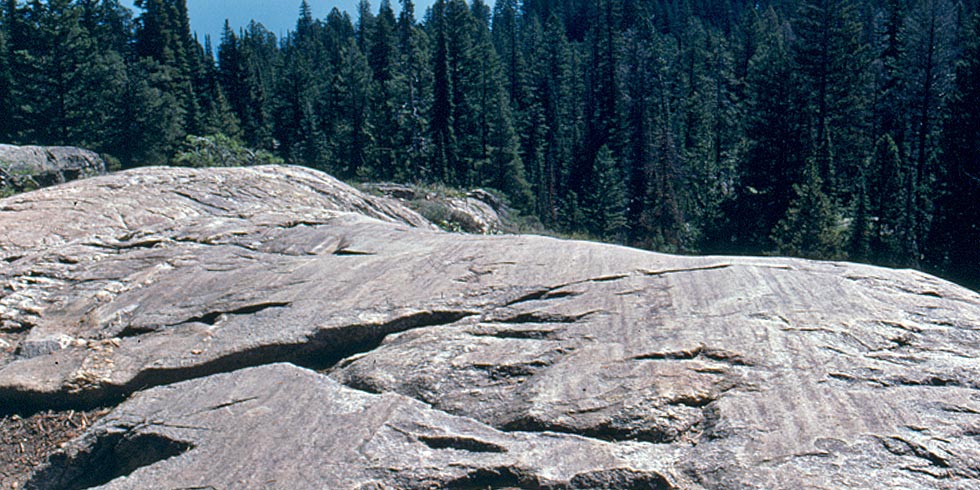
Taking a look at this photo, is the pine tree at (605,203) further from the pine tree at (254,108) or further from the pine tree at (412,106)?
the pine tree at (254,108)

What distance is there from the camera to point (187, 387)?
486 centimetres

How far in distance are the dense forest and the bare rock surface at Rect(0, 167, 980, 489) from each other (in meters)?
21.4

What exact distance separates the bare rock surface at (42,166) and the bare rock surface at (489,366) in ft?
15.4

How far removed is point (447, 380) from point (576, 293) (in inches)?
47.1

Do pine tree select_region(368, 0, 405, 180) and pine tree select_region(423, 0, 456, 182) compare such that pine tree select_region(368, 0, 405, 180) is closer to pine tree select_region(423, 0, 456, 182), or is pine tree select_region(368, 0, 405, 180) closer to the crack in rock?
pine tree select_region(423, 0, 456, 182)

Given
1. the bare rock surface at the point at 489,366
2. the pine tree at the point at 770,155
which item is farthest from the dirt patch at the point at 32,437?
the pine tree at the point at 770,155

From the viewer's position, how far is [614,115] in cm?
6084

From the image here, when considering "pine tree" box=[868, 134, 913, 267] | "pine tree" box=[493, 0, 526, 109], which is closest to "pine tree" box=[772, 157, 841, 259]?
"pine tree" box=[868, 134, 913, 267]

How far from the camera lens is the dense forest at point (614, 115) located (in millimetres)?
33000

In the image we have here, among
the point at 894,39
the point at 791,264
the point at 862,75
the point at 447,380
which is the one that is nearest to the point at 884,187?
the point at 862,75

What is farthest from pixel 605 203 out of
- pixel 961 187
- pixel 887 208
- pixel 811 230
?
pixel 811 230

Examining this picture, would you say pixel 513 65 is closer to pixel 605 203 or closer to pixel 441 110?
pixel 441 110

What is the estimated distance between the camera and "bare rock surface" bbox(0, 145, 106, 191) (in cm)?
1050

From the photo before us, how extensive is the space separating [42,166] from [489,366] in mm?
13230
